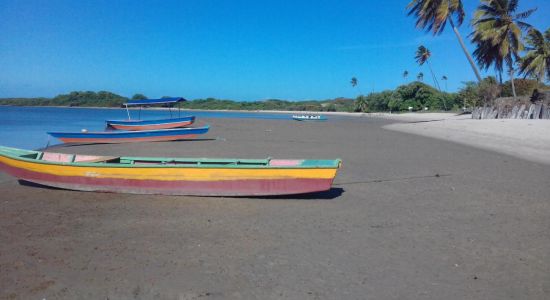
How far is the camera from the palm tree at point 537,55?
3034 cm

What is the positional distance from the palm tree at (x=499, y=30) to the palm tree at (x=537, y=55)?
2.84 m

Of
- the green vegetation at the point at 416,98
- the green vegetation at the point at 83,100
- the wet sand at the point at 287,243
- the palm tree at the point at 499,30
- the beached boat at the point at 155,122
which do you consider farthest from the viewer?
the green vegetation at the point at 83,100

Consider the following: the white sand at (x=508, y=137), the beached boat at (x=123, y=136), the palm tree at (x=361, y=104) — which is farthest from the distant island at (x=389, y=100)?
the white sand at (x=508, y=137)

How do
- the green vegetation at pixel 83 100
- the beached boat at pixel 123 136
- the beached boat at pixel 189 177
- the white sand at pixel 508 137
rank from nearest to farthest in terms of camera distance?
the beached boat at pixel 189 177, the white sand at pixel 508 137, the beached boat at pixel 123 136, the green vegetation at pixel 83 100

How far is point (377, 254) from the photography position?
416 cm

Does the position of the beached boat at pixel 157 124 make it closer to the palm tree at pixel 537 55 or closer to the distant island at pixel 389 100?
the distant island at pixel 389 100

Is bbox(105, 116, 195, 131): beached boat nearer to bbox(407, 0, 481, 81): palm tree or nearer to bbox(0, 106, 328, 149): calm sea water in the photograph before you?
bbox(0, 106, 328, 149): calm sea water

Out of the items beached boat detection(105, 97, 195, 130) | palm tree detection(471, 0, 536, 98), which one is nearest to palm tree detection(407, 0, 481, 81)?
palm tree detection(471, 0, 536, 98)

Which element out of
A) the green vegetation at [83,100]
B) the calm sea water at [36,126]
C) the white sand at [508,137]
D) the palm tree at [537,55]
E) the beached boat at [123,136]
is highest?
the palm tree at [537,55]

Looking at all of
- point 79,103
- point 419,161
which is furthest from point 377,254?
point 79,103

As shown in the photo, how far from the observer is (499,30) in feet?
91.6

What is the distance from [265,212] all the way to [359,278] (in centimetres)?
245

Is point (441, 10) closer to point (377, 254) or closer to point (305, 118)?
point (305, 118)

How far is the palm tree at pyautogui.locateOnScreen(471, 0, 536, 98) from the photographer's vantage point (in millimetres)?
27844
